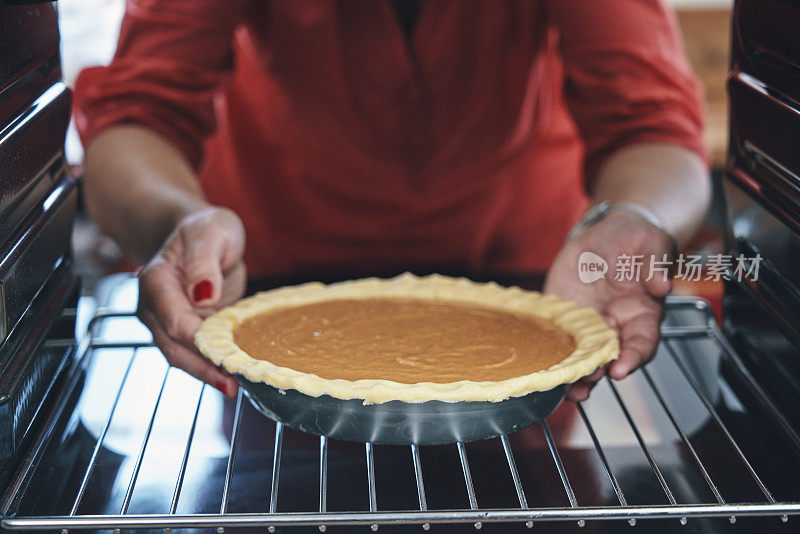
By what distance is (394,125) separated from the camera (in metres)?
1.66

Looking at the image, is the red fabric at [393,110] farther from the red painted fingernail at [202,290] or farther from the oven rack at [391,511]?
the oven rack at [391,511]

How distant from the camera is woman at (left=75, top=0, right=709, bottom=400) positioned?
4.67 ft

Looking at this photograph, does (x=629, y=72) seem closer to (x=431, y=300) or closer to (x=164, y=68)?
(x=431, y=300)

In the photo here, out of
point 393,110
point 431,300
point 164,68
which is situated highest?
point 164,68

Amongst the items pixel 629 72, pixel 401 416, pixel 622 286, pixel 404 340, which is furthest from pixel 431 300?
pixel 629 72

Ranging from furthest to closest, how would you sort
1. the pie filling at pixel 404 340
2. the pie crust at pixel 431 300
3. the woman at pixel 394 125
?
the woman at pixel 394 125, the pie filling at pixel 404 340, the pie crust at pixel 431 300

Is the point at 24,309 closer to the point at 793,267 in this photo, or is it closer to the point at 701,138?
the point at 793,267

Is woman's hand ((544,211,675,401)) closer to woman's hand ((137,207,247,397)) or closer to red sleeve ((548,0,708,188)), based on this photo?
red sleeve ((548,0,708,188))

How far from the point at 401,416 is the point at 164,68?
94 cm

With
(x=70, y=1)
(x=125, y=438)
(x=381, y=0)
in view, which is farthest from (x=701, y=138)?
(x=70, y=1)

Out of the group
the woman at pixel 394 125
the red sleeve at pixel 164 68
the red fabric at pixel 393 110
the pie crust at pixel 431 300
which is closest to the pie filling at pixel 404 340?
the pie crust at pixel 431 300

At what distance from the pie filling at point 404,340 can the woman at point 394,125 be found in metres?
0.14

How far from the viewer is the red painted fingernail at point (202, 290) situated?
1134 millimetres

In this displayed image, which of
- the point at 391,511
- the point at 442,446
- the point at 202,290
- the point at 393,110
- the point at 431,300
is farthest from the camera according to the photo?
the point at 393,110
